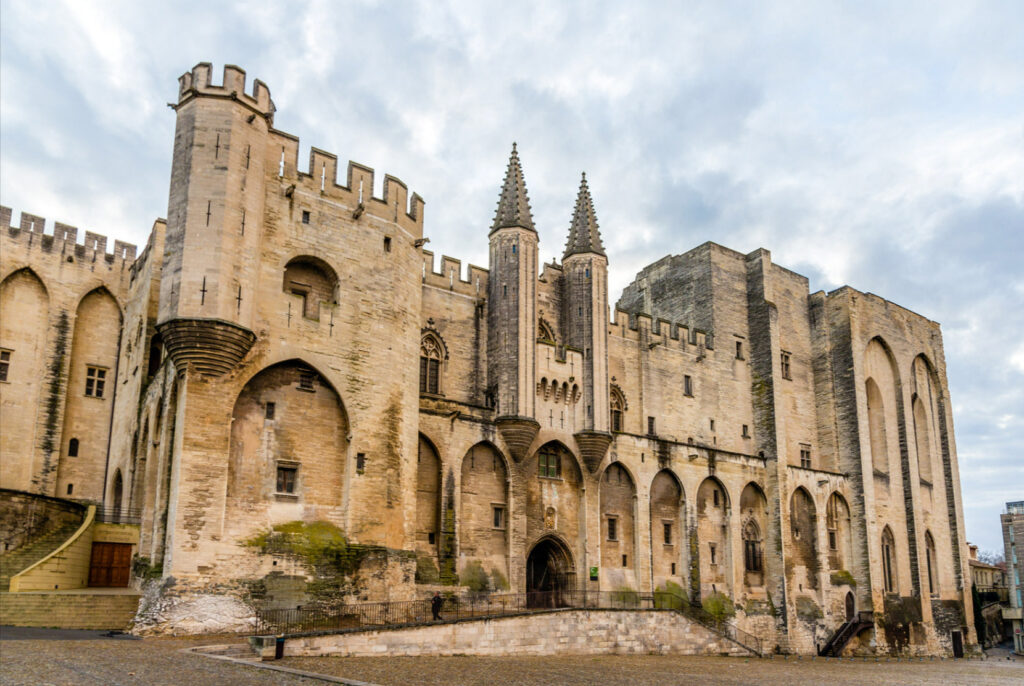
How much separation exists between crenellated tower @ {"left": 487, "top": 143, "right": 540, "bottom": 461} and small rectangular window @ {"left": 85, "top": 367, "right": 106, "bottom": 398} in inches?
594

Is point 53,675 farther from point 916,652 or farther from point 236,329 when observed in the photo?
point 916,652

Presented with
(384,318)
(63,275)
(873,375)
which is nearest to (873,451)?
(873,375)

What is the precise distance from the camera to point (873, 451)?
156 ft

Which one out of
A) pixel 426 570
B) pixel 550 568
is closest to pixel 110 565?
pixel 426 570

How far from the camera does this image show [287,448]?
2514 cm

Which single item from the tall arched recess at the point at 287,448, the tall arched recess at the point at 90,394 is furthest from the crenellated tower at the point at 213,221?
the tall arched recess at the point at 90,394

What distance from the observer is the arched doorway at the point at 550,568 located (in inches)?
1304

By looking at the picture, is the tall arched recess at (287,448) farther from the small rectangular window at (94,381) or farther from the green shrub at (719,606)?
the green shrub at (719,606)

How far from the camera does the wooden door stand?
28266mm

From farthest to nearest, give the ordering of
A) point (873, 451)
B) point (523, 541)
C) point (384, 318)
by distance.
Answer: point (873, 451)
point (523, 541)
point (384, 318)

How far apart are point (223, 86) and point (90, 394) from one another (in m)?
14.9

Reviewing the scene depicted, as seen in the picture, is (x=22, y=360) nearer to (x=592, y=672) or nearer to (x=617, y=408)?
(x=617, y=408)

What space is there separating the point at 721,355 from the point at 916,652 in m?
17.8

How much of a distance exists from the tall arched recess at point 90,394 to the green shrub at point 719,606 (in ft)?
80.9
